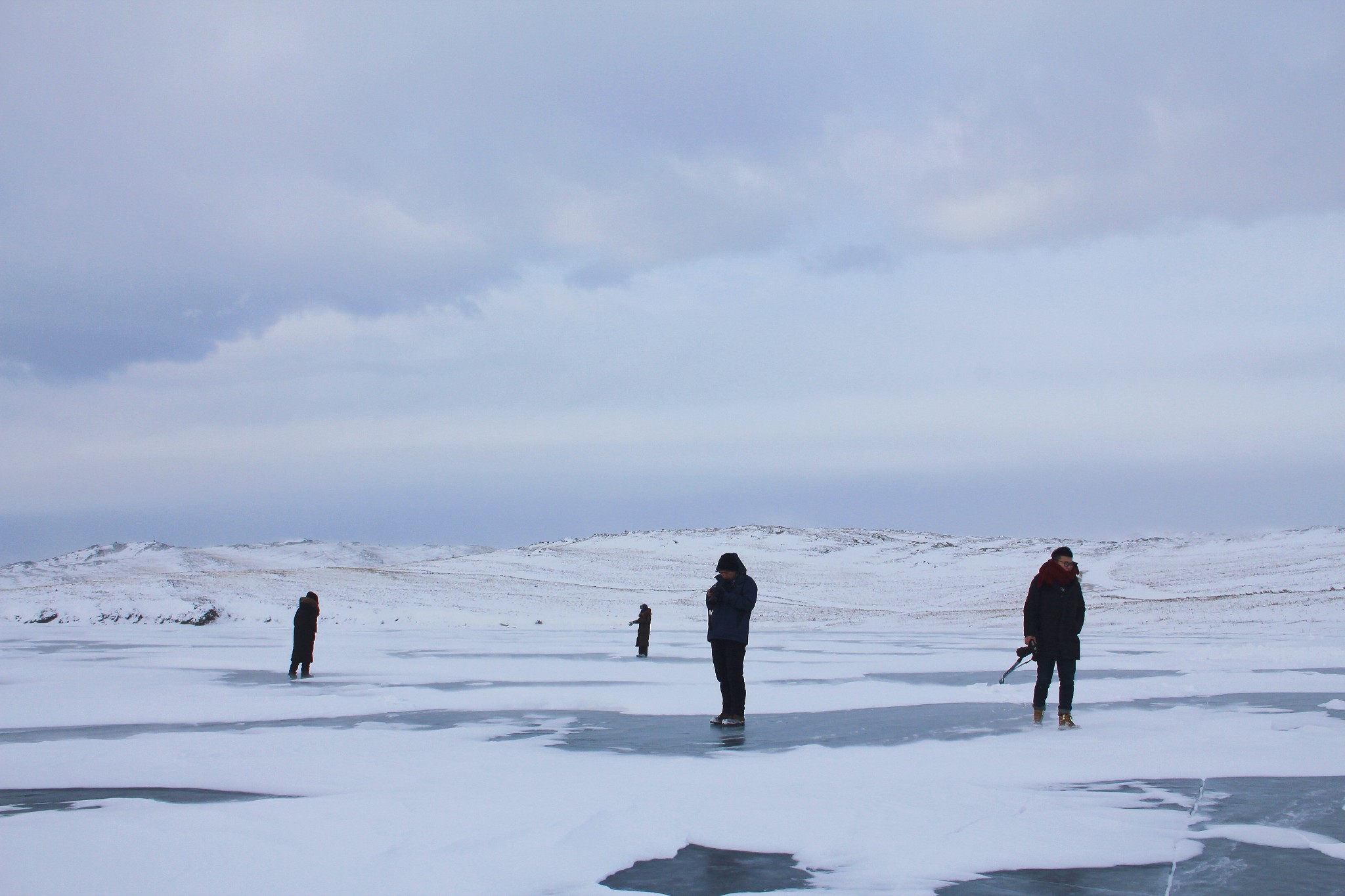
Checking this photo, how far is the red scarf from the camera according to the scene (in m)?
10.8

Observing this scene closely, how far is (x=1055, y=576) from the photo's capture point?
35.4 ft

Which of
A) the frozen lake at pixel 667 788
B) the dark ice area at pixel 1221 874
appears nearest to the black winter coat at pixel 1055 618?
→ the frozen lake at pixel 667 788

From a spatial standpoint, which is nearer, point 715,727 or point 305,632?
point 715,727

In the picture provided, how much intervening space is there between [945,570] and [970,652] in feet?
162

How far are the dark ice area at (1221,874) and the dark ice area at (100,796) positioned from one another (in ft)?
15.2

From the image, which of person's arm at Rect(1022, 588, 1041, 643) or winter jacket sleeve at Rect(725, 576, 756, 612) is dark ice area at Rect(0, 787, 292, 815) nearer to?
winter jacket sleeve at Rect(725, 576, 756, 612)

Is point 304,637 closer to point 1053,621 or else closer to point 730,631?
point 730,631

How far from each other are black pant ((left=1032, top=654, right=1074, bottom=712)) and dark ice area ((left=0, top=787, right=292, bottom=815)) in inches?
285

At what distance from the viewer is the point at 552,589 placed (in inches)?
2308

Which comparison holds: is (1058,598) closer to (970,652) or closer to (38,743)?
(38,743)

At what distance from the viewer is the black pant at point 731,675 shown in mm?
10641

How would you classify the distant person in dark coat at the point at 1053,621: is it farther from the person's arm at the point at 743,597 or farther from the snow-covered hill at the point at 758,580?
the snow-covered hill at the point at 758,580

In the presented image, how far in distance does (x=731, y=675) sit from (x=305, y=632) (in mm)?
9146

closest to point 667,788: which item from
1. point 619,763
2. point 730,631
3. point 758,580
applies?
point 619,763
